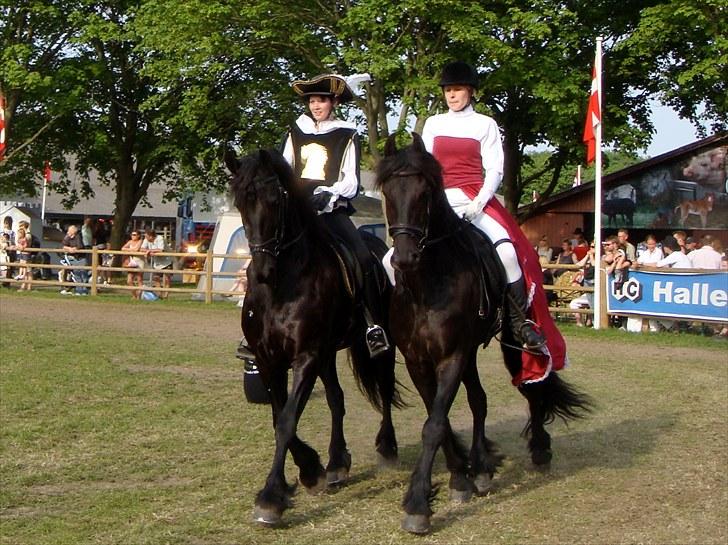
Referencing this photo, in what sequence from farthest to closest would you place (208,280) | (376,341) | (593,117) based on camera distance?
(208,280) < (593,117) < (376,341)

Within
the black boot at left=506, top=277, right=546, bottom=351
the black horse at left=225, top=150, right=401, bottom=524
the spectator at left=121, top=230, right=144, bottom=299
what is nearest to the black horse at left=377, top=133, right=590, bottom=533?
the black boot at left=506, top=277, right=546, bottom=351

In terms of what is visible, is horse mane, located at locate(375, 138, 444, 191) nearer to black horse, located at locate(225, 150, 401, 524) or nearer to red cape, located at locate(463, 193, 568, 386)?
black horse, located at locate(225, 150, 401, 524)

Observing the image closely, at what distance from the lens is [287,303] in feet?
21.2

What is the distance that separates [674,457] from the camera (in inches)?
328

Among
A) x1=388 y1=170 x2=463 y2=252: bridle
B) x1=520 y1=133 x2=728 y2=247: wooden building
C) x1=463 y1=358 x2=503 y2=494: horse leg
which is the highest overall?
x1=520 y1=133 x2=728 y2=247: wooden building

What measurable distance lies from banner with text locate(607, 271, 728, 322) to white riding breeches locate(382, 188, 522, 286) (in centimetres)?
1059

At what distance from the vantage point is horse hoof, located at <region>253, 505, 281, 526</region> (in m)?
5.99

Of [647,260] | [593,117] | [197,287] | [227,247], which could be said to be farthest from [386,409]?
[227,247]

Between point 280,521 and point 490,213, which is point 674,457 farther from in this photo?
point 280,521

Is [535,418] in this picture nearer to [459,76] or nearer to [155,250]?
[459,76]

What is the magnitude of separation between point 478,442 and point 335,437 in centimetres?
103

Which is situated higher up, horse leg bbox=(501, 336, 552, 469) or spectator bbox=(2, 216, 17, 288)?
spectator bbox=(2, 216, 17, 288)

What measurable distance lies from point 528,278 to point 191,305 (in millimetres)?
16340

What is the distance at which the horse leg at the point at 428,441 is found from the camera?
5.96 meters
